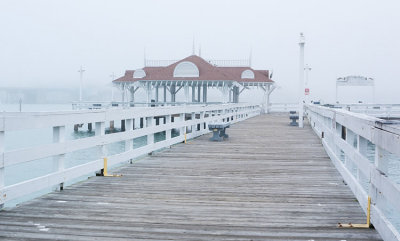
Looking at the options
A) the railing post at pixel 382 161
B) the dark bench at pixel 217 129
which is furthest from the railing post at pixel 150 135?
the railing post at pixel 382 161

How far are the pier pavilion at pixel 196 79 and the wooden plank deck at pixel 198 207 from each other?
35.0 metres

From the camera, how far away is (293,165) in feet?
28.0

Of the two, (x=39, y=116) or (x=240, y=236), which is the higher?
(x=39, y=116)

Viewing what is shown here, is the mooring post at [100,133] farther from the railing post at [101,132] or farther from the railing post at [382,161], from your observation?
the railing post at [382,161]

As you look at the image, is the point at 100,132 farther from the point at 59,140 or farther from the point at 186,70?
the point at 186,70

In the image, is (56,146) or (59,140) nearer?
(56,146)

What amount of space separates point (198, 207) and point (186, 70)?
39.4 meters

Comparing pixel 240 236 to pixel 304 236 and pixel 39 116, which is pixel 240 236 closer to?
pixel 304 236

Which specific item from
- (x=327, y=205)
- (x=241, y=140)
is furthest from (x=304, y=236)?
(x=241, y=140)

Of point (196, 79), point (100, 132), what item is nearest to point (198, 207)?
point (100, 132)

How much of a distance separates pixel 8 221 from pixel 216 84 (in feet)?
130

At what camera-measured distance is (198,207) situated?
5.05 m

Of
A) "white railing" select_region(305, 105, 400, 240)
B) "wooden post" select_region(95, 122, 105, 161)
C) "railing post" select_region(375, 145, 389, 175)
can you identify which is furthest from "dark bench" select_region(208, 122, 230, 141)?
"railing post" select_region(375, 145, 389, 175)

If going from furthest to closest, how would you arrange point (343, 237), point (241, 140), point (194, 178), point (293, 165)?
point (241, 140) → point (293, 165) → point (194, 178) → point (343, 237)
